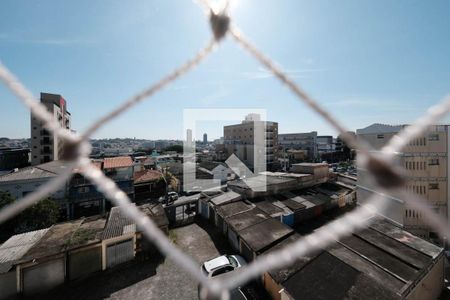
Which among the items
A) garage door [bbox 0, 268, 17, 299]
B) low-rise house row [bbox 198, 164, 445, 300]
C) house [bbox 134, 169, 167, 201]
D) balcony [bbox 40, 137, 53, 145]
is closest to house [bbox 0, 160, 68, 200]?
house [bbox 134, 169, 167, 201]

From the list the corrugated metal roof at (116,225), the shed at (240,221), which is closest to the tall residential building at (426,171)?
the shed at (240,221)

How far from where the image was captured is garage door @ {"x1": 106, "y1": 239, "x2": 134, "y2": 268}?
5.74 m

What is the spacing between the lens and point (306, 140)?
36.9 m

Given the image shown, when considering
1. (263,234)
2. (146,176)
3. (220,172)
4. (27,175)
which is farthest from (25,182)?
(220,172)

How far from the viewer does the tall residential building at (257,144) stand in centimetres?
2380

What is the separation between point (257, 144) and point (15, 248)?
21.3 meters

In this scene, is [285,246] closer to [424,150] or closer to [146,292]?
[146,292]

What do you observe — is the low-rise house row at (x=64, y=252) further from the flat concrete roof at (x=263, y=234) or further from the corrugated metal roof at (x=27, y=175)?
the corrugated metal roof at (x=27, y=175)

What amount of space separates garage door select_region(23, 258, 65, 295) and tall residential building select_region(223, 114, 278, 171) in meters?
19.4

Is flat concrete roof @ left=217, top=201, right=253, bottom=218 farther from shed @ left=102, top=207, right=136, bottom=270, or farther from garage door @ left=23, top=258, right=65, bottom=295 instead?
garage door @ left=23, top=258, right=65, bottom=295

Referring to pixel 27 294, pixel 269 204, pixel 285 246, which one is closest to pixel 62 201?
pixel 27 294

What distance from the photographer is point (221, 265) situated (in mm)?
5367

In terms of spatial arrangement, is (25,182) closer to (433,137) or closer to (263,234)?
(263,234)

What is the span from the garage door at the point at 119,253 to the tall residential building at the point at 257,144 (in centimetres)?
1805
